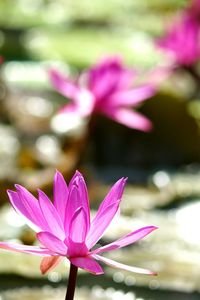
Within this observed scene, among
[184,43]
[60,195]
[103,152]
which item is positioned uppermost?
[184,43]

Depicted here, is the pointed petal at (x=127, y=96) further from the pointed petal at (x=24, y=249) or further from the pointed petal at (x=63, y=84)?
the pointed petal at (x=24, y=249)

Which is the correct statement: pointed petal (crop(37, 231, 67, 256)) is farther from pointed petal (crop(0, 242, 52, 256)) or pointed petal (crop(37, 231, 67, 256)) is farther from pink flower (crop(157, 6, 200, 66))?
pink flower (crop(157, 6, 200, 66))

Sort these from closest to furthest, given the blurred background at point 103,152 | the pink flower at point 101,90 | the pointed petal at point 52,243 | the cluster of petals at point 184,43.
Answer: the pointed petal at point 52,243, the blurred background at point 103,152, the pink flower at point 101,90, the cluster of petals at point 184,43

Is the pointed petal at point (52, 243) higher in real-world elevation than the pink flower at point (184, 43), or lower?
lower

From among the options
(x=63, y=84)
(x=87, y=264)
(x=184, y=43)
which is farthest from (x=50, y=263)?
→ (x=184, y=43)

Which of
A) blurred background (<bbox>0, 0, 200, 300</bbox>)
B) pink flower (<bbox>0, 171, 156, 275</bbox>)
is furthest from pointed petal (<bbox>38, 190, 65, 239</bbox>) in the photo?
blurred background (<bbox>0, 0, 200, 300</bbox>)

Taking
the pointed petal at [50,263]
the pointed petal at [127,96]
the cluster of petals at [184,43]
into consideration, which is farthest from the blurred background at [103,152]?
the pointed petal at [50,263]

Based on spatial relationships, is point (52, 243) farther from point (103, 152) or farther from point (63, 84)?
point (103, 152)
